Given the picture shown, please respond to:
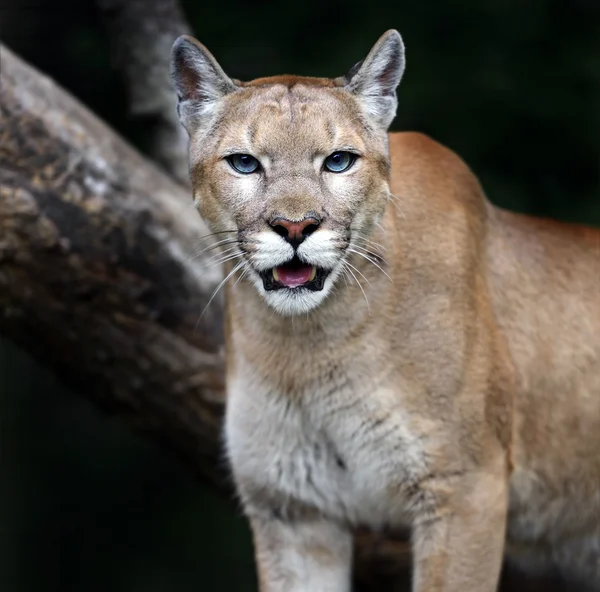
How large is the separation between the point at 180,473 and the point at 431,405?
437cm

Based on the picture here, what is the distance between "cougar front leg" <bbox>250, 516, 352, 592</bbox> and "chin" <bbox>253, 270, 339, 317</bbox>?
93 centimetres

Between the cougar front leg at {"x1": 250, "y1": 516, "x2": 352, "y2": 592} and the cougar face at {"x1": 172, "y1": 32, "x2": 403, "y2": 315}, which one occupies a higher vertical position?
the cougar face at {"x1": 172, "y1": 32, "x2": 403, "y2": 315}

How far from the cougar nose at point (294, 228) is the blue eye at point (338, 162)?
0.77 feet

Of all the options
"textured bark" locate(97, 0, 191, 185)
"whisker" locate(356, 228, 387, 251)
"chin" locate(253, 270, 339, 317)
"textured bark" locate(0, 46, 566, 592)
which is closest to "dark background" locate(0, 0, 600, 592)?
"textured bark" locate(97, 0, 191, 185)

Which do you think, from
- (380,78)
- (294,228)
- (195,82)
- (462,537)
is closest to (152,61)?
(195,82)

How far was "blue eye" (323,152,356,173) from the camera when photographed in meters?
3.41

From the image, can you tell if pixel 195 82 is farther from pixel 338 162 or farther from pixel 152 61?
pixel 152 61

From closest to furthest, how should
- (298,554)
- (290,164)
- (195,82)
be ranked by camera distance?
(290,164) → (195,82) → (298,554)

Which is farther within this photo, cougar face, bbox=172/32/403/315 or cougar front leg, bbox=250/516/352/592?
cougar front leg, bbox=250/516/352/592

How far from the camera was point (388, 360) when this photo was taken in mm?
3678

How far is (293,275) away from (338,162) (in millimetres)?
355

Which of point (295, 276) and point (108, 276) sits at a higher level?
point (108, 276)

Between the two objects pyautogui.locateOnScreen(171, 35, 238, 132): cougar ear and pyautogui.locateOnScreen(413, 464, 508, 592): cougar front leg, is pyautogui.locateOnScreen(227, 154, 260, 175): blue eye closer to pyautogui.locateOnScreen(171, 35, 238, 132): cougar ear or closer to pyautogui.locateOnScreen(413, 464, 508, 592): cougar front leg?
pyautogui.locateOnScreen(171, 35, 238, 132): cougar ear

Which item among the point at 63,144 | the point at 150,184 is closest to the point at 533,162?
the point at 150,184
